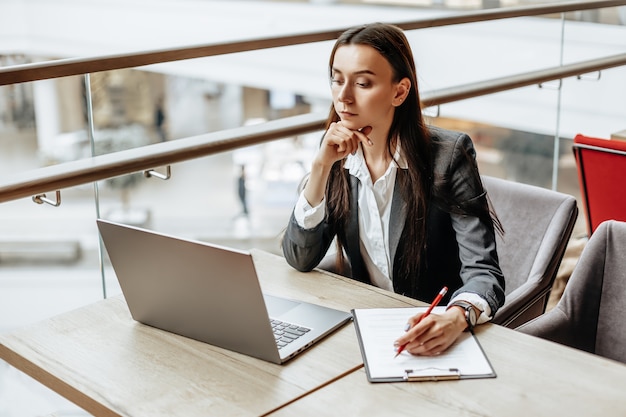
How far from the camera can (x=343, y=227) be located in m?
1.98

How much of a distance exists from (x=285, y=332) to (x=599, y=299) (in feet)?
2.63

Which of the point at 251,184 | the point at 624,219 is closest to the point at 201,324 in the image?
the point at 624,219

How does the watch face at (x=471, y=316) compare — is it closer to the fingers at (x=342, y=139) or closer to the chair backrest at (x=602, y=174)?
the fingers at (x=342, y=139)

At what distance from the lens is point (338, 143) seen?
5.92 feet

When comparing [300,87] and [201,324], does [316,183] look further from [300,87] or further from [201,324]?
[300,87]

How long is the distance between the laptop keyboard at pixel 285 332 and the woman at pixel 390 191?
11.4 inches

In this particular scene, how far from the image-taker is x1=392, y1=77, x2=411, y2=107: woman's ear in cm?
186

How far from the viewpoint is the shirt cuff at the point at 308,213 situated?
1.88m

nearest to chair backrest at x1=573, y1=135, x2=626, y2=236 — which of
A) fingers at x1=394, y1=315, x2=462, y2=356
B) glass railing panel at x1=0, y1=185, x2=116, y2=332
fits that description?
fingers at x1=394, y1=315, x2=462, y2=356

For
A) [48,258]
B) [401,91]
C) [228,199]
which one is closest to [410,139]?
[401,91]

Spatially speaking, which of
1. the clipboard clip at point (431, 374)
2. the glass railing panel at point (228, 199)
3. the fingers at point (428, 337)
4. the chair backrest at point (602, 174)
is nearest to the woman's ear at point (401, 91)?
the fingers at point (428, 337)

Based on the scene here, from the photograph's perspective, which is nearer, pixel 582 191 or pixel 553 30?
pixel 582 191

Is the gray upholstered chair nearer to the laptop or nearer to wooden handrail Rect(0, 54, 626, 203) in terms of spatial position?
the laptop

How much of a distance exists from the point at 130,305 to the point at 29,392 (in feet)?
3.50
